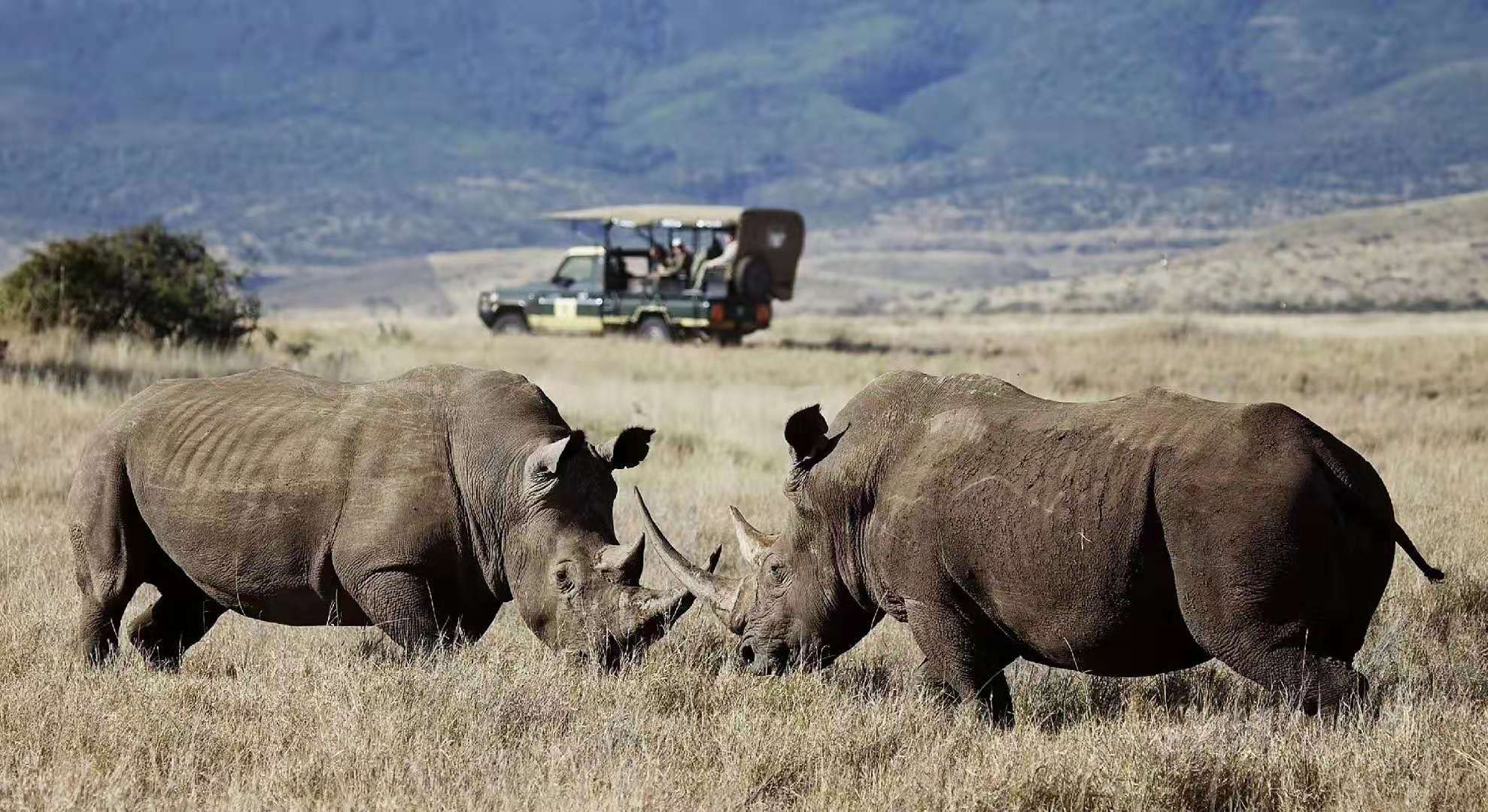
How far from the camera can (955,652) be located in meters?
6.95

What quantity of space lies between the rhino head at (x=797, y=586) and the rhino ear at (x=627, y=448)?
285 mm

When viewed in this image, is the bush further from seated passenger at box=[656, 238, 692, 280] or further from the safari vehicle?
seated passenger at box=[656, 238, 692, 280]

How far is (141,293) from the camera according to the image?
73.2 feet

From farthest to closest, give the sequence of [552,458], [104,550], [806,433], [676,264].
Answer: [676,264]
[104,550]
[806,433]
[552,458]

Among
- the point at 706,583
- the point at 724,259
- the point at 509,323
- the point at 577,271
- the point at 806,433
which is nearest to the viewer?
the point at 806,433

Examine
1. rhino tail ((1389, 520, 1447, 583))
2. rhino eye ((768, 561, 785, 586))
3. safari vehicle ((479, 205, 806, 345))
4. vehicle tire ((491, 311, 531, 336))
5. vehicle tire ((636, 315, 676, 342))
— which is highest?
rhino tail ((1389, 520, 1447, 583))

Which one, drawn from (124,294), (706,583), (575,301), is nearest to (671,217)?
(575,301)

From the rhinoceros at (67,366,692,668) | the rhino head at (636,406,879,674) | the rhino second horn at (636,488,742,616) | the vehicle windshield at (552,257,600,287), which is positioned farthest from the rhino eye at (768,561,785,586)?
the vehicle windshield at (552,257,600,287)

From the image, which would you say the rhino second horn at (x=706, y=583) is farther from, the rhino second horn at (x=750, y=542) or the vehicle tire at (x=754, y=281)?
the vehicle tire at (x=754, y=281)

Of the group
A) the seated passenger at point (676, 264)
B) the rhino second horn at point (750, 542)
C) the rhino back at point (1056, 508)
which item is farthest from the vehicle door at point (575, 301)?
the rhino back at point (1056, 508)

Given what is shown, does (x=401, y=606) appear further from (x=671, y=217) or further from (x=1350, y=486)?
(x=671, y=217)

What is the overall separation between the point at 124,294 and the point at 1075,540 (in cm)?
1759

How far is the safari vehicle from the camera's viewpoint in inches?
1309

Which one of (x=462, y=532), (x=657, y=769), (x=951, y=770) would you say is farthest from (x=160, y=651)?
(x=951, y=770)
